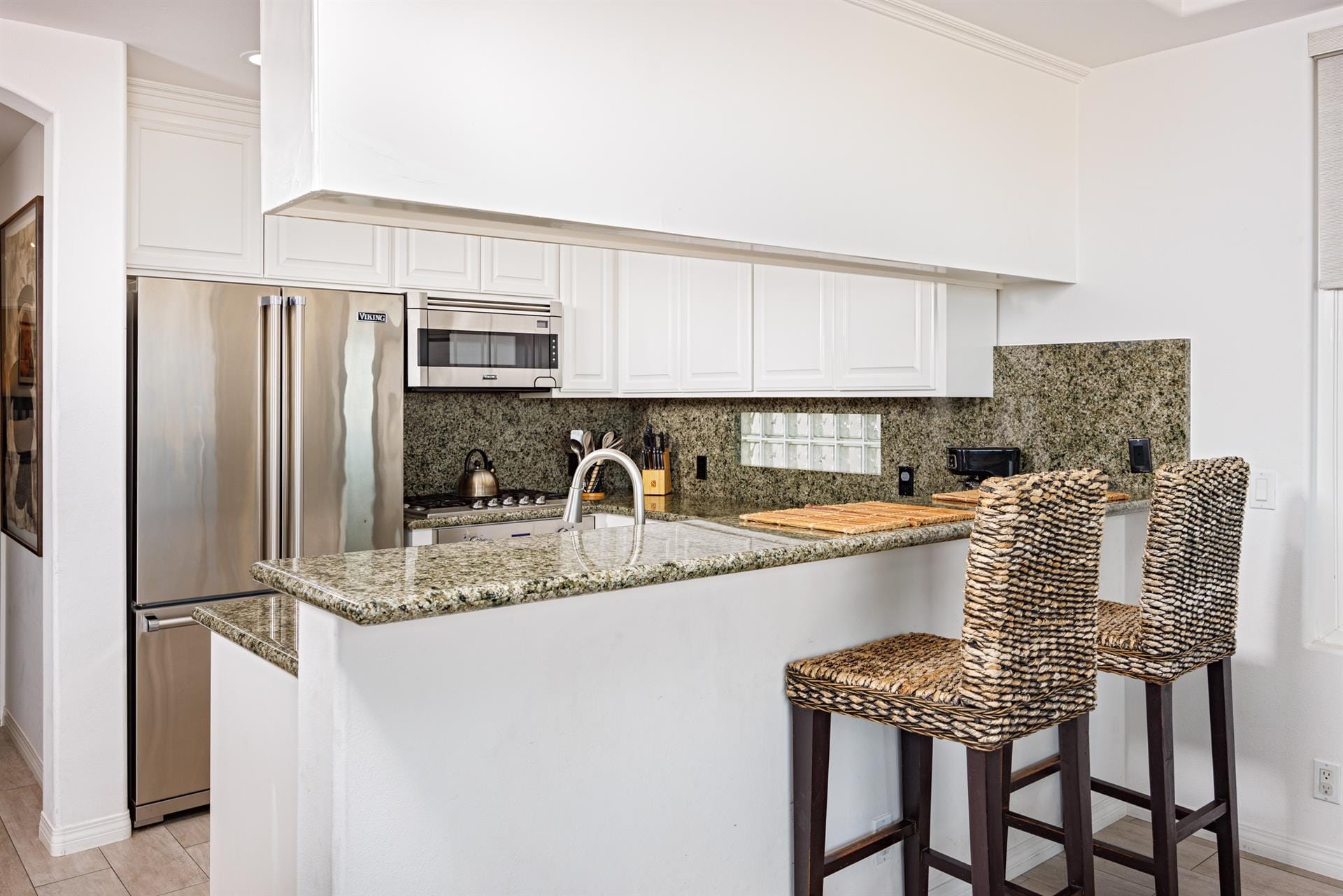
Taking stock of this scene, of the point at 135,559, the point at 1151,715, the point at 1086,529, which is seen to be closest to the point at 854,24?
the point at 1086,529

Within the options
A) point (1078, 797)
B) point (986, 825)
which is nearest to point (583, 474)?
point (986, 825)

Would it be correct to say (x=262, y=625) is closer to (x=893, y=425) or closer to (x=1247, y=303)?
(x=893, y=425)

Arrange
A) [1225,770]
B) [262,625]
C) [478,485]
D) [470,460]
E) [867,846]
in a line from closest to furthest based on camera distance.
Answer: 1. [262,625]
2. [867,846]
3. [1225,770]
4. [478,485]
5. [470,460]

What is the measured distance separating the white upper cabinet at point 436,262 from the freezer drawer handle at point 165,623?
147 cm

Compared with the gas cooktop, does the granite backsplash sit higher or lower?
higher

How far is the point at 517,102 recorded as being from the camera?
1943 mm

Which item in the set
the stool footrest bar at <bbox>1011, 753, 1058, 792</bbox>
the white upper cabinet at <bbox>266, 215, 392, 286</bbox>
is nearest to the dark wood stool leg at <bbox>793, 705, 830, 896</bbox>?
the stool footrest bar at <bbox>1011, 753, 1058, 792</bbox>

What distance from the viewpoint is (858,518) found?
8.51 feet

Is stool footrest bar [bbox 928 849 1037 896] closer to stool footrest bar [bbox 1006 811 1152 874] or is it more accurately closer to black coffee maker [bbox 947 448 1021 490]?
stool footrest bar [bbox 1006 811 1152 874]

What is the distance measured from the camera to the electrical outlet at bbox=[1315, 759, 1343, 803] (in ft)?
9.14

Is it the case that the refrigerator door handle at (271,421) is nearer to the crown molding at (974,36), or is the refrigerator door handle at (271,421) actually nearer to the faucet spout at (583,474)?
the faucet spout at (583,474)

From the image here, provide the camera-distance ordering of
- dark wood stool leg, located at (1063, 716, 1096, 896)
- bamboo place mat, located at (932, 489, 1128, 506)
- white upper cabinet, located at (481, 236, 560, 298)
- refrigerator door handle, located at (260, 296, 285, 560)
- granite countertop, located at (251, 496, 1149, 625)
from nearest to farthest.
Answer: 1. granite countertop, located at (251, 496, 1149, 625)
2. dark wood stool leg, located at (1063, 716, 1096, 896)
3. bamboo place mat, located at (932, 489, 1128, 506)
4. refrigerator door handle, located at (260, 296, 285, 560)
5. white upper cabinet, located at (481, 236, 560, 298)

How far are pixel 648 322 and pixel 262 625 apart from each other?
8.50ft

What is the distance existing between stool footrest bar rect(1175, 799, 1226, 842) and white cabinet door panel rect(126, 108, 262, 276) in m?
3.40
